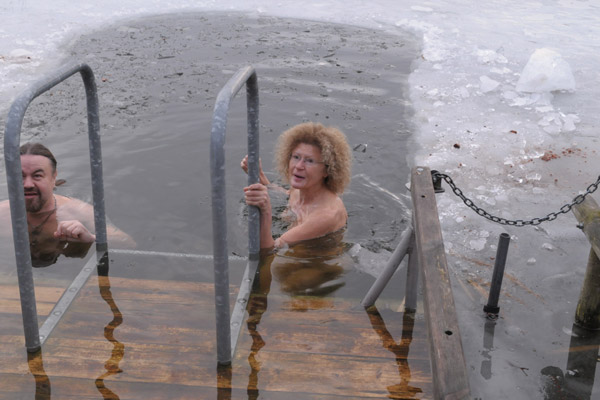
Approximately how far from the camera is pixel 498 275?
4277mm

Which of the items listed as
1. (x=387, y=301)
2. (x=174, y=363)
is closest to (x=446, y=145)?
(x=387, y=301)

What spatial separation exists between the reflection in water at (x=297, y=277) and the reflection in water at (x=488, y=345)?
98 cm

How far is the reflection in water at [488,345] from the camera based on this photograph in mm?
4078

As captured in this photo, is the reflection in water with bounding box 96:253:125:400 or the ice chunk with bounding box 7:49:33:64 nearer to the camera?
the reflection in water with bounding box 96:253:125:400

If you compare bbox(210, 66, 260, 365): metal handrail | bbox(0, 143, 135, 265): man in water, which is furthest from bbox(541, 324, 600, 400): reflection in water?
bbox(0, 143, 135, 265): man in water

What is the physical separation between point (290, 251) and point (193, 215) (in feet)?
4.20

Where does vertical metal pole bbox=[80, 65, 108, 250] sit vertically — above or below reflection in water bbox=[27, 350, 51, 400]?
above

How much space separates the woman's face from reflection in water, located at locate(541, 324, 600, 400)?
2.14 m

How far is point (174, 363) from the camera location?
10.4 feet

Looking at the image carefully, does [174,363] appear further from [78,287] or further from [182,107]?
[182,107]

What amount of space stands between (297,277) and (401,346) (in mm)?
1149

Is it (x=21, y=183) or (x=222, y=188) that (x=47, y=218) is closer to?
(x=21, y=183)

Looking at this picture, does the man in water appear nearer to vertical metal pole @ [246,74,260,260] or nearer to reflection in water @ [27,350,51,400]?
vertical metal pole @ [246,74,260,260]

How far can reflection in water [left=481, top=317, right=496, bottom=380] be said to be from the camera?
4.08 meters
